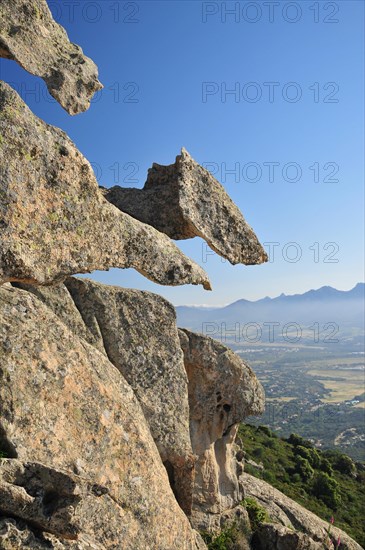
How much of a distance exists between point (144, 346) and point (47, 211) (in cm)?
827

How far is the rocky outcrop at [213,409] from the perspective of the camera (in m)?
23.7

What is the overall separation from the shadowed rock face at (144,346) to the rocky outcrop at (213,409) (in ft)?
12.1

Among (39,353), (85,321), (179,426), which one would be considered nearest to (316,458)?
(179,426)

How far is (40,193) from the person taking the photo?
12.2 m

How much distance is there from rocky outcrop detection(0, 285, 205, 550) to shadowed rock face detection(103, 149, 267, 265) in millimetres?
6153

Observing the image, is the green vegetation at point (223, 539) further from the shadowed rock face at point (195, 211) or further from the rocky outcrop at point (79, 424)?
the shadowed rock face at point (195, 211)

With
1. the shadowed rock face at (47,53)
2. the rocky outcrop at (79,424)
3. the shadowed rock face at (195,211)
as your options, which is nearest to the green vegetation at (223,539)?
the rocky outcrop at (79,424)

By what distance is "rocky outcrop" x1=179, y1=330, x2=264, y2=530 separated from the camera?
77.9 ft

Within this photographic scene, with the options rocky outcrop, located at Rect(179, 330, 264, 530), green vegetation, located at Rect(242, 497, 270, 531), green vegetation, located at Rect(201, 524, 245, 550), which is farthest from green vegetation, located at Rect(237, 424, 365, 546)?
green vegetation, located at Rect(201, 524, 245, 550)

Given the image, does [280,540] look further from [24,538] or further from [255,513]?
[24,538]

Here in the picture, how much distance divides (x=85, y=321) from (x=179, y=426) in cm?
560

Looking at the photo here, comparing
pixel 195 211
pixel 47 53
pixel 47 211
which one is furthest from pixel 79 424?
pixel 47 53

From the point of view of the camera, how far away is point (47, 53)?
15086mm

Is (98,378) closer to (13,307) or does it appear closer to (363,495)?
(13,307)
